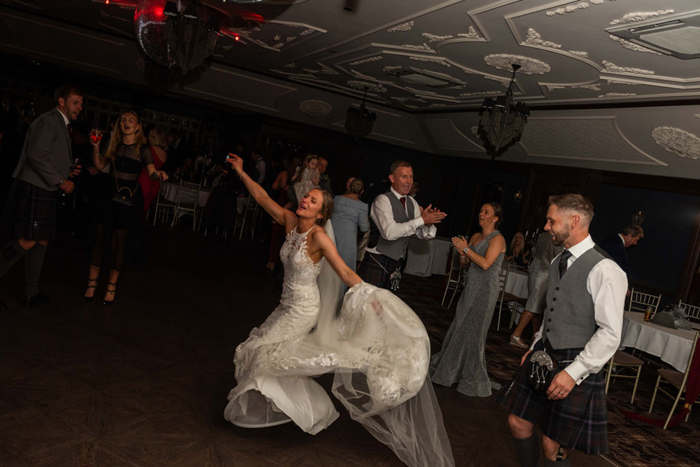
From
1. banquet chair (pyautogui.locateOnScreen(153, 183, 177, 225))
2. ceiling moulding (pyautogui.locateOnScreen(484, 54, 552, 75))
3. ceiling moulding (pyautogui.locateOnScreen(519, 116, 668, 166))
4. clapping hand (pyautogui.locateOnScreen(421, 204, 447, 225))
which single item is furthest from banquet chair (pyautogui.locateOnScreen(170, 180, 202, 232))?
clapping hand (pyautogui.locateOnScreen(421, 204, 447, 225))

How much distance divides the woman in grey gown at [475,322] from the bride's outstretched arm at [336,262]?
1.61 m

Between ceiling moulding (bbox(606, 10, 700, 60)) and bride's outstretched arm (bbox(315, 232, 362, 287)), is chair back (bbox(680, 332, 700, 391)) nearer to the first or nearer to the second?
ceiling moulding (bbox(606, 10, 700, 60))

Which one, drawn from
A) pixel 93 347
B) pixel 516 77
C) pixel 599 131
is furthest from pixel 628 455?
pixel 599 131

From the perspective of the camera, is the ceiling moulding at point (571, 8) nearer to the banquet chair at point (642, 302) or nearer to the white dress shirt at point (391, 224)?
the white dress shirt at point (391, 224)

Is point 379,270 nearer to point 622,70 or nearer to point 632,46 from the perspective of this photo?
point 632,46

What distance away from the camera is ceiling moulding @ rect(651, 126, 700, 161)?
23.6ft

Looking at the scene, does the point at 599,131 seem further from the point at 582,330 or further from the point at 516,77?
the point at 582,330

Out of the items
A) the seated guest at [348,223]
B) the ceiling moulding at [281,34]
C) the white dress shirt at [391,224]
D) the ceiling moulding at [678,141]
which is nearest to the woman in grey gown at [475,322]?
the white dress shirt at [391,224]

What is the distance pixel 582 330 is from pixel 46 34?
426 inches

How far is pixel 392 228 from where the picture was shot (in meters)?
4.09

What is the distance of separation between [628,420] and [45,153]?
195 inches

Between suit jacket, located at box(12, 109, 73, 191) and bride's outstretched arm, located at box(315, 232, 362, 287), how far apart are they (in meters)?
2.36

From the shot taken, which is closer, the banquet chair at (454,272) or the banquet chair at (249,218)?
the banquet chair at (454,272)

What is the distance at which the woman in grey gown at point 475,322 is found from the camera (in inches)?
167
